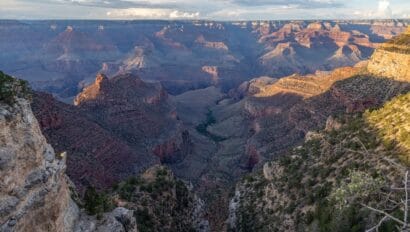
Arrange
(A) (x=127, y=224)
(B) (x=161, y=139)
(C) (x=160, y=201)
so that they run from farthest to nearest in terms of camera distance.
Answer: (B) (x=161, y=139)
(C) (x=160, y=201)
(A) (x=127, y=224)

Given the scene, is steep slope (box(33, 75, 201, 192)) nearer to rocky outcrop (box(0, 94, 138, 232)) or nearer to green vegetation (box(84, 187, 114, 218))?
green vegetation (box(84, 187, 114, 218))

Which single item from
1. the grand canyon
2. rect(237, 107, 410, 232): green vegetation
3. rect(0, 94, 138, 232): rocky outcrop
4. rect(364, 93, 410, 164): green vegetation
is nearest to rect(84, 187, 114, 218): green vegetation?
the grand canyon

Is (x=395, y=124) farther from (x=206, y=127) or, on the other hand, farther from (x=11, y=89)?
(x=206, y=127)

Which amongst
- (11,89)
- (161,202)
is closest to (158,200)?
(161,202)

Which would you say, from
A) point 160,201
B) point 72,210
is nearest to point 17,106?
point 72,210

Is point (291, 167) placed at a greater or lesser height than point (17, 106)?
lesser

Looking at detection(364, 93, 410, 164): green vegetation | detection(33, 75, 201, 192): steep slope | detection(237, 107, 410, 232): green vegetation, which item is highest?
detection(364, 93, 410, 164): green vegetation

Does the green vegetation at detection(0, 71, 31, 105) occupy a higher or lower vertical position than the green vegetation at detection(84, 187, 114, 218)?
higher

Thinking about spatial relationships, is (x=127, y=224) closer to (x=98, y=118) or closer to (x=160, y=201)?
(x=160, y=201)
